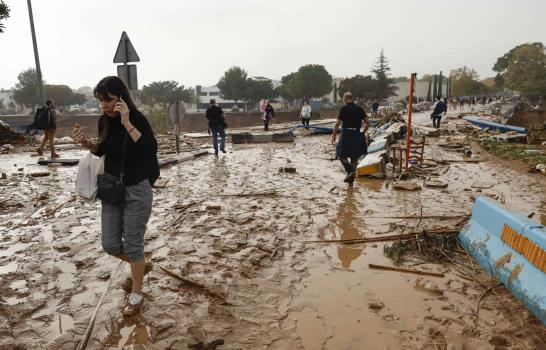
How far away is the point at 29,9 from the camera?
15.3 m

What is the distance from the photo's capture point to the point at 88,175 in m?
2.89

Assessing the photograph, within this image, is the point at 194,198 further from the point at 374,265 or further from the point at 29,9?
the point at 29,9

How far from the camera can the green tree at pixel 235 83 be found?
7550 cm

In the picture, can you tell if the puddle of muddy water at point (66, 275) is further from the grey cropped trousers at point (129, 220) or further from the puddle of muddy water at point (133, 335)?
the puddle of muddy water at point (133, 335)

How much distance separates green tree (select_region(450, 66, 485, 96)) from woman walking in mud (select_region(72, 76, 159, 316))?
86603 mm

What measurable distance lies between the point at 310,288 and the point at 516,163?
961 cm

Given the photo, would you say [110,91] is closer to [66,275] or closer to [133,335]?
[133,335]

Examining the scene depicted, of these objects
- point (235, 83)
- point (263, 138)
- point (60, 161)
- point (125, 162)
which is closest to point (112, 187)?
point (125, 162)

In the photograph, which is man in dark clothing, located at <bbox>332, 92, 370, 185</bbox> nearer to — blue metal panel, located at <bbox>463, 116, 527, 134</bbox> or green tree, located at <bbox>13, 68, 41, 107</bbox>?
blue metal panel, located at <bbox>463, 116, 527, 134</bbox>

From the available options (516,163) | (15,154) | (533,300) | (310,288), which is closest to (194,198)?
(310,288)

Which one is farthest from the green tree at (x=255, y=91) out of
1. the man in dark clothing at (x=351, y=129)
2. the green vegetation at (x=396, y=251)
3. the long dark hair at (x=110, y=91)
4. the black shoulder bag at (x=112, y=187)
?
the black shoulder bag at (x=112, y=187)

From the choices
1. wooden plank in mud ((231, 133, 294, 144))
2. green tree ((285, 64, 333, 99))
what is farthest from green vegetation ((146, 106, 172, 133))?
green tree ((285, 64, 333, 99))

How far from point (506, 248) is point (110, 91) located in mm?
3587

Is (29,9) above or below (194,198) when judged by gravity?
above
